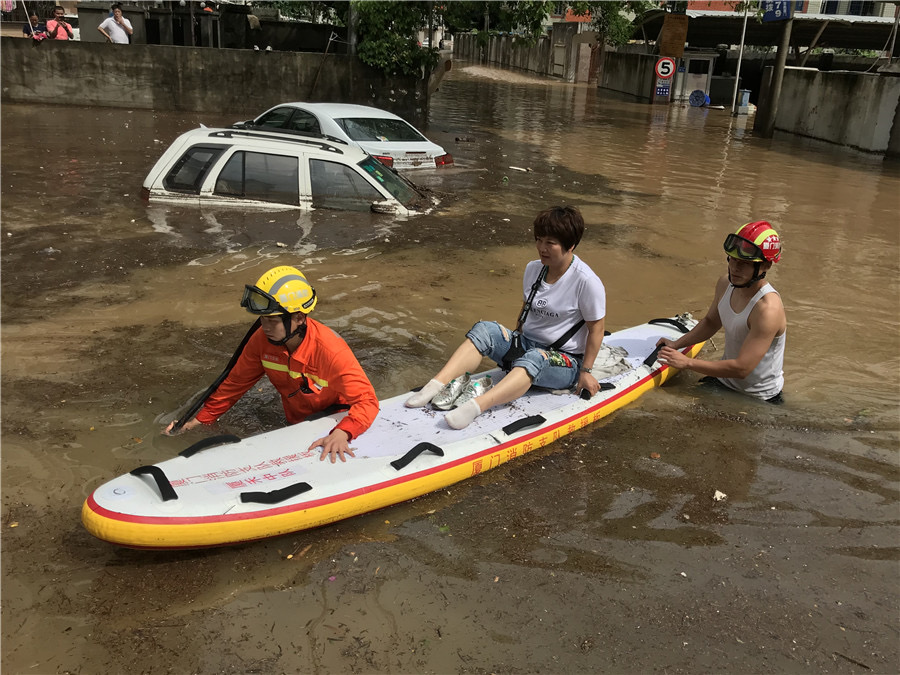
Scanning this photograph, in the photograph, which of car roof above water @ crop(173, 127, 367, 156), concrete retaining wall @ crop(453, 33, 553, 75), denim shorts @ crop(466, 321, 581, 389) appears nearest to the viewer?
denim shorts @ crop(466, 321, 581, 389)

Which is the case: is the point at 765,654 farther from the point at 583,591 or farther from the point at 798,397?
the point at 798,397

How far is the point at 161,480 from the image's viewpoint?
361 centimetres

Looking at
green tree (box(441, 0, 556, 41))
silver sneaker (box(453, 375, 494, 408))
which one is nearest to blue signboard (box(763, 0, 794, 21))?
green tree (box(441, 0, 556, 41))

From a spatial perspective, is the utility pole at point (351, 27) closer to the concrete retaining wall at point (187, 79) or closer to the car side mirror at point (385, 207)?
the concrete retaining wall at point (187, 79)

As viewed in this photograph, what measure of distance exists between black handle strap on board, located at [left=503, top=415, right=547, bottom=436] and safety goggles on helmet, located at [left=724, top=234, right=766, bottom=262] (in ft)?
5.29

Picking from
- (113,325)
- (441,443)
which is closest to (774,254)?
(441,443)

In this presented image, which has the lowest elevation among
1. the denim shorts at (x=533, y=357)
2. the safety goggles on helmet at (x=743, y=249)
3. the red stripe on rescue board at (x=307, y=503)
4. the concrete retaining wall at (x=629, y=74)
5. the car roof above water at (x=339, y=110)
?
the red stripe on rescue board at (x=307, y=503)

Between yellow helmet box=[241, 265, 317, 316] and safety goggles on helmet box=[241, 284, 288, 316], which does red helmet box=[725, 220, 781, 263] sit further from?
safety goggles on helmet box=[241, 284, 288, 316]

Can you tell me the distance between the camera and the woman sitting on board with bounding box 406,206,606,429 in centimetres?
453

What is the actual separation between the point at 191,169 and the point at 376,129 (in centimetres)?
349

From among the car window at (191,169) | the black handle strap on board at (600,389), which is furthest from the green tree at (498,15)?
the black handle strap on board at (600,389)

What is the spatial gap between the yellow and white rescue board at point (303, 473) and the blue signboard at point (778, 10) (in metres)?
19.6

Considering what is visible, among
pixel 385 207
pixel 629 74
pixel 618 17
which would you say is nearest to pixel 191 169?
pixel 385 207

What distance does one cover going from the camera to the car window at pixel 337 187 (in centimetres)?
920
